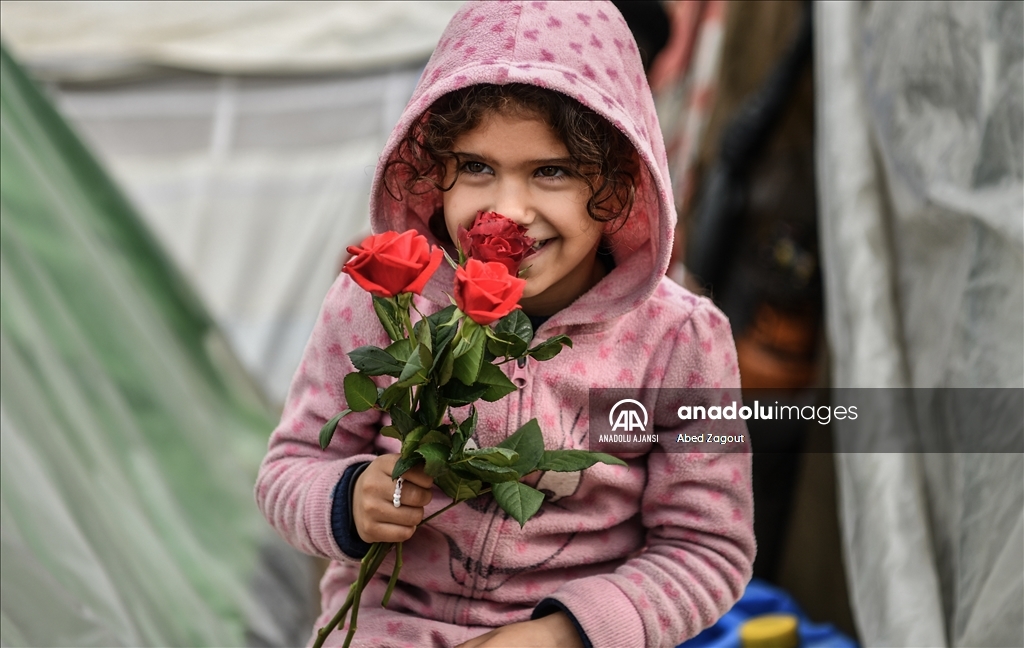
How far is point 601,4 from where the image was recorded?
38.3 inches

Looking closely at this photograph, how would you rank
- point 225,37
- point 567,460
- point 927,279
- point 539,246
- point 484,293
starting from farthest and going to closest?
point 225,37 → point 927,279 → point 539,246 → point 567,460 → point 484,293

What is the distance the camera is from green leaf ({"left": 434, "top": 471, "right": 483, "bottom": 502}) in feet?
2.68

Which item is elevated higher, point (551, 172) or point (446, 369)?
point (551, 172)

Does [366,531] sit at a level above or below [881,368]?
below

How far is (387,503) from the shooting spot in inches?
34.1

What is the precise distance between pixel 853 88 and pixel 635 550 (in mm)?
818

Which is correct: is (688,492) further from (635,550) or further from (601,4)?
(601,4)

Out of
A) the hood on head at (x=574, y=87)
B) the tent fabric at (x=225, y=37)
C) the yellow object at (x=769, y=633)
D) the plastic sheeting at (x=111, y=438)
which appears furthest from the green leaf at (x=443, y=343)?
the tent fabric at (x=225, y=37)

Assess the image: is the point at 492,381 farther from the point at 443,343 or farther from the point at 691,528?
the point at 691,528

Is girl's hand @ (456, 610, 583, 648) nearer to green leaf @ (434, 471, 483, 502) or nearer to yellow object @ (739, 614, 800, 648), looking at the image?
green leaf @ (434, 471, 483, 502)

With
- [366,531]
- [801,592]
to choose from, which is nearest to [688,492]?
[366,531]

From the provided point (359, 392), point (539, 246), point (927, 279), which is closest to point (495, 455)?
point (359, 392)

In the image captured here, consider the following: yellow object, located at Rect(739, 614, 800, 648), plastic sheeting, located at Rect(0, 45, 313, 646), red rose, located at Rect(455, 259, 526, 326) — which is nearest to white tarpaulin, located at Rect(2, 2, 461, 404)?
plastic sheeting, located at Rect(0, 45, 313, 646)

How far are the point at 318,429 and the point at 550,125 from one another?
1.21ft
